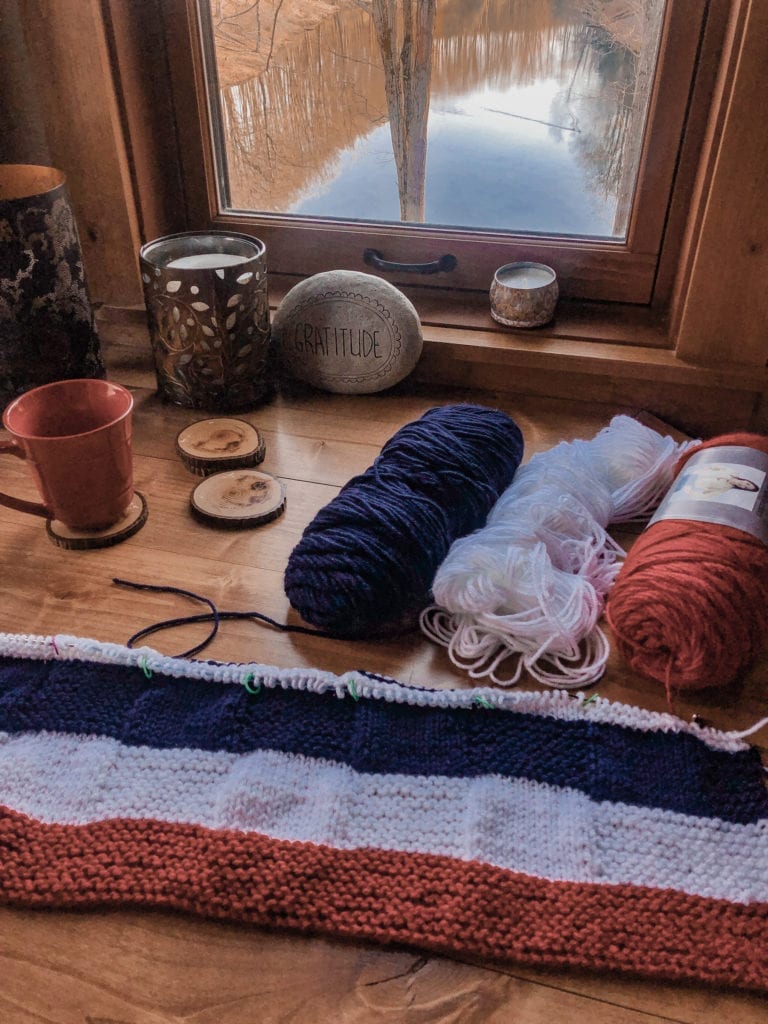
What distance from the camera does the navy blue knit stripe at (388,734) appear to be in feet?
2.08

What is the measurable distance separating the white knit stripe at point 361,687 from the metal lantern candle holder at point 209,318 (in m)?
0.43

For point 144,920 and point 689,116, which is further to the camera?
point 689,116

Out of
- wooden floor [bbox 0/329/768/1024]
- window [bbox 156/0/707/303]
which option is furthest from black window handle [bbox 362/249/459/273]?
wooden floor [bbox 0/329/768/1024]

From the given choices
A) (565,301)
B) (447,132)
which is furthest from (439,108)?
(565,301)

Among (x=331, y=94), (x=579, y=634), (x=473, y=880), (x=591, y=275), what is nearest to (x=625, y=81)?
(x=591, y=275)

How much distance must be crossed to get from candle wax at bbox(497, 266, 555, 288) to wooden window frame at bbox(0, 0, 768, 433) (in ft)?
0.20

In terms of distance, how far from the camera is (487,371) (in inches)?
44.4

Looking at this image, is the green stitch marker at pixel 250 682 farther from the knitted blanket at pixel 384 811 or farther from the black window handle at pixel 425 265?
the black window handle at pixel 425 265

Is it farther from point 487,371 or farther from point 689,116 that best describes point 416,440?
point 689,116

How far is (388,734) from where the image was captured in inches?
26.4

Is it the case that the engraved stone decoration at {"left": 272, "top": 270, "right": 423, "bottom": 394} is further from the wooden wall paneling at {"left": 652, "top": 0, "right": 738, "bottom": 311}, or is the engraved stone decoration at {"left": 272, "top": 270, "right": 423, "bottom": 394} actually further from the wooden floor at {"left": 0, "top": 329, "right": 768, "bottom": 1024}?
the wooden wall paneling at {"left": 652, "top": 0, "right": 738, "bottom": 311}

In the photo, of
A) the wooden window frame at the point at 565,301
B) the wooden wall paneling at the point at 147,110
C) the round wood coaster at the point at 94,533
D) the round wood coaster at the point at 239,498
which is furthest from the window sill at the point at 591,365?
the round wood coaster at the point at 94,533

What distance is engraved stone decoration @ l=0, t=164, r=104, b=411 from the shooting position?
0.96 metres

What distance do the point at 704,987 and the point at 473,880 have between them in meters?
0.15
